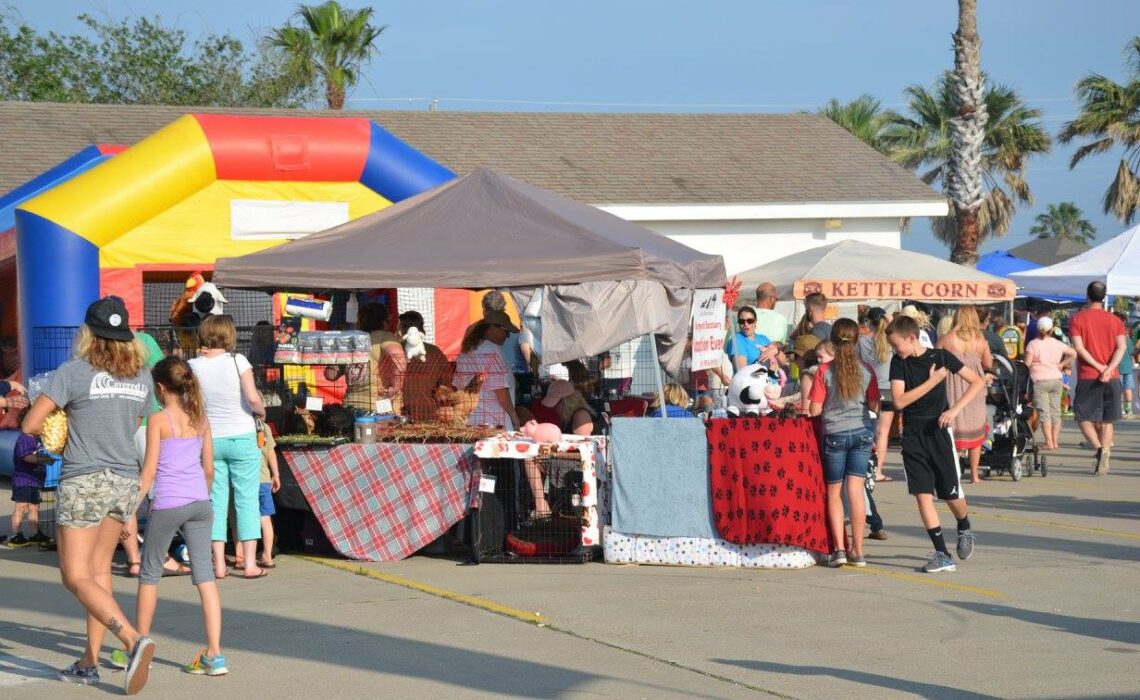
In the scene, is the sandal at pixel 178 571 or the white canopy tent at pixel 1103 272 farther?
the white canopy tent at pixel 1103 272

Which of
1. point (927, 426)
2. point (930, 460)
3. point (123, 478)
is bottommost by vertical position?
point (930, 460)

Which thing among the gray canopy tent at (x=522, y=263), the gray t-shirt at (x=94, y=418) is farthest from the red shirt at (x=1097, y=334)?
the gray t-shirt at (x=94, y=418)

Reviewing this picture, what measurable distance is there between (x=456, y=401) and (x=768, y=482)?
256 centimetres

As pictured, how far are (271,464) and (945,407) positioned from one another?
15.3 feet

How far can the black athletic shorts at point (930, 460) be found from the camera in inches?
376

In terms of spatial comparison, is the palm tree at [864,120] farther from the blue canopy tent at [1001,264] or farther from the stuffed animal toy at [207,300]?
the stuffed animal toy at [207,300]

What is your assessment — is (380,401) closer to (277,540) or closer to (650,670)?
(277,540)

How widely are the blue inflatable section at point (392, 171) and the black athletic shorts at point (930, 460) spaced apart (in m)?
7.10

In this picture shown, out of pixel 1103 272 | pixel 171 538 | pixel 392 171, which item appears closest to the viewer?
pixel 171 538

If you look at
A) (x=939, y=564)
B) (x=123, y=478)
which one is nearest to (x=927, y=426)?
(x=939, y=564)

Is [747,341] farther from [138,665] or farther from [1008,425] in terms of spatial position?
[138,665]

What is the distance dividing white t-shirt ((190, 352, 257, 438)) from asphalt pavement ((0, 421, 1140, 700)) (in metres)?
1.06

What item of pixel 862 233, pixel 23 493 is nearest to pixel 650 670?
pixel 23 493

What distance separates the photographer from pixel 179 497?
686 centimetres
